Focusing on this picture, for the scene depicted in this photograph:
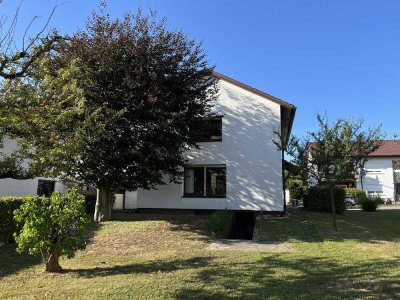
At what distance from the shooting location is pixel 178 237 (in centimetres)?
1271

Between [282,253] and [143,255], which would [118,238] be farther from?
[282,253]

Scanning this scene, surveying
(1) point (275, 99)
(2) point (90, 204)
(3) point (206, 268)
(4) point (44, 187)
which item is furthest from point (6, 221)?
(1) point (275, 99)

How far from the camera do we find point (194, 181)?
19.5 metres

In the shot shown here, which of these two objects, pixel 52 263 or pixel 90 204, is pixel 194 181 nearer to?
pixel 90 204

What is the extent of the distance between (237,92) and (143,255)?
37.5 ft

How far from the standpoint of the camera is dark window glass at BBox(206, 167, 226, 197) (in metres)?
19.0

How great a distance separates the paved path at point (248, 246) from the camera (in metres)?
10.9

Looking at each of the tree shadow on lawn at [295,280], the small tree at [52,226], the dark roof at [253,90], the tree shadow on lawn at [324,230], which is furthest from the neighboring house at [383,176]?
the small tree at [52,226]

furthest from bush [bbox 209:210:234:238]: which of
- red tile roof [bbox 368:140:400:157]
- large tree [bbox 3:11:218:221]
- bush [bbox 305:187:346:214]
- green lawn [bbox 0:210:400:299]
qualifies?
red tile roof [bbox 368:140:400:157]

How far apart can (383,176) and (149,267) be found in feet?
146

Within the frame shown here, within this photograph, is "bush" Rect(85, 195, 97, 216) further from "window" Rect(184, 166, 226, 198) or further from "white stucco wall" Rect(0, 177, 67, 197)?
"window" Rect(184, 166, 226, 198)

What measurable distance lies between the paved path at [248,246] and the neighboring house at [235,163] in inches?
254

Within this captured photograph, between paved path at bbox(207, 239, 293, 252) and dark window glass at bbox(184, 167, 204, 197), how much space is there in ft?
23.4

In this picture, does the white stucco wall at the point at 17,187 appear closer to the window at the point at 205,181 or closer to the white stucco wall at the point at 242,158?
the white stucco wall at the point at 242,158
